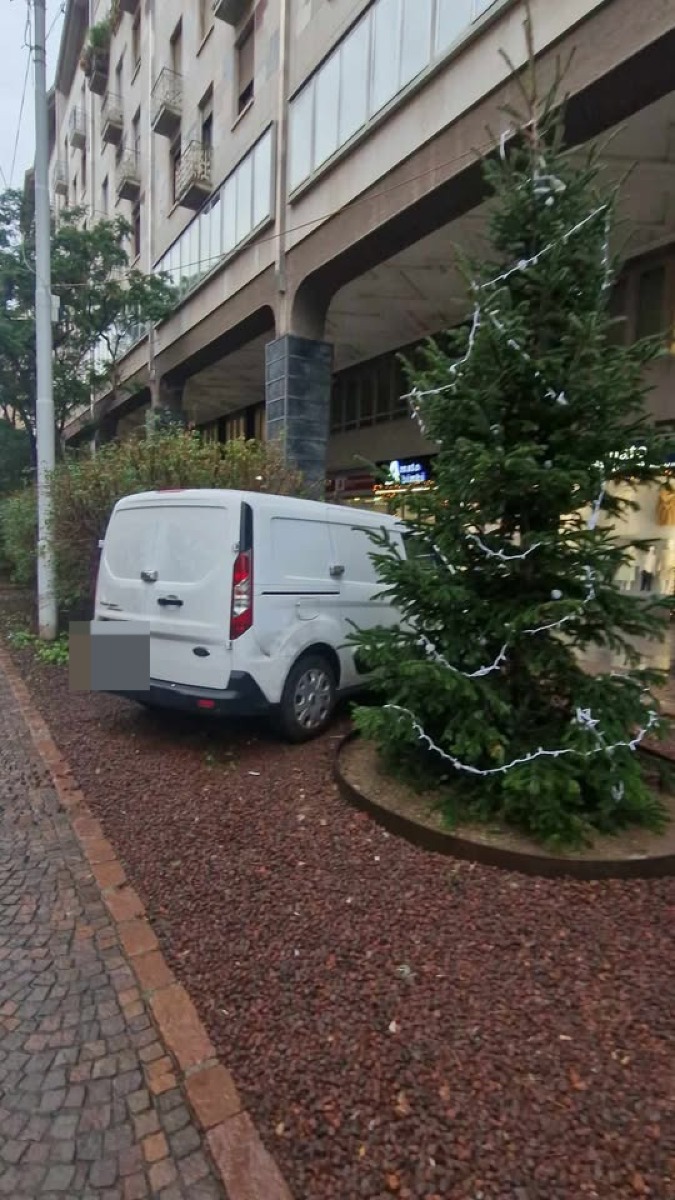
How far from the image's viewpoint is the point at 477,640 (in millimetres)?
3730

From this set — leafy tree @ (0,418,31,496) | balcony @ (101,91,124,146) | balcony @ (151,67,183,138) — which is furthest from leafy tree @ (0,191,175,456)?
balcony @ (101,91,124,146)

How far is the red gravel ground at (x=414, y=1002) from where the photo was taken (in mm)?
1888

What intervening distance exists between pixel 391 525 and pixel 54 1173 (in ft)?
16.1

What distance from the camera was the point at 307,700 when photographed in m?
5.29

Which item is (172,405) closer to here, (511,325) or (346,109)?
(346,109)

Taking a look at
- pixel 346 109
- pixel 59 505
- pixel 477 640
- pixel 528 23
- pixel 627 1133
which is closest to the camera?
pixel 627 1133

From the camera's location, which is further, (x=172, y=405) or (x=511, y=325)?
(x=172, y=405)

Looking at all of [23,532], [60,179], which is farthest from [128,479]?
[60,179]

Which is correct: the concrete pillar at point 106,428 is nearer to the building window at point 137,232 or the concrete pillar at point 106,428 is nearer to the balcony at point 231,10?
the building window at point 137,232

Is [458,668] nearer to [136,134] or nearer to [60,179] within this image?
[136,134]

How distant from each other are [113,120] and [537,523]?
2841cm

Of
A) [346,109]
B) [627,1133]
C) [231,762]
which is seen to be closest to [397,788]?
[231,762]

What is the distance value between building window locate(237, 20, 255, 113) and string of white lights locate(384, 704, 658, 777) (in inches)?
618

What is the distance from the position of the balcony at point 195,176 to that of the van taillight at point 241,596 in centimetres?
1538
